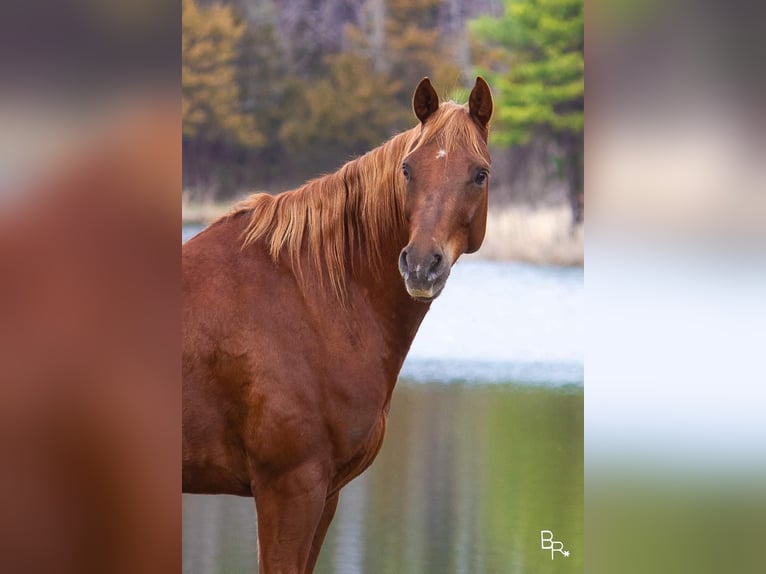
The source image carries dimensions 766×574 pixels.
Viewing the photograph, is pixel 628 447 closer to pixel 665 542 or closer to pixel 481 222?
pixel 665 542

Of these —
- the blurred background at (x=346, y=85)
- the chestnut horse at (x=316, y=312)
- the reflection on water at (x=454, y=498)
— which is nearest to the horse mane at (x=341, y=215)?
the chestnut horse at (x=316, y=312)

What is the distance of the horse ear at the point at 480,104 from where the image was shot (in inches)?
83.5

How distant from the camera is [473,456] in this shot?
4.20 meters

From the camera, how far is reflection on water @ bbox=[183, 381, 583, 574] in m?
3.47

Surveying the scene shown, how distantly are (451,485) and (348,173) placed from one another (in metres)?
2.20

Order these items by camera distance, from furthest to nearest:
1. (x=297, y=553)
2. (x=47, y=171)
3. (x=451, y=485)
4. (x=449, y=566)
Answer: (x=451, y=485) → (x=449, y=566) → (x=297, y=553) → (x=47, y=171)

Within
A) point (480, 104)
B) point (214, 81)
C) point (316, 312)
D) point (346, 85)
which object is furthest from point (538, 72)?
point (316, 312)

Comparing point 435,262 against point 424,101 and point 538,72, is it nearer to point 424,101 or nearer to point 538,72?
point 424,101

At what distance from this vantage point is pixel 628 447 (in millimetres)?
1101

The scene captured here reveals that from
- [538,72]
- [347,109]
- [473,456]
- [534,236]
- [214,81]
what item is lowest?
[473,456]

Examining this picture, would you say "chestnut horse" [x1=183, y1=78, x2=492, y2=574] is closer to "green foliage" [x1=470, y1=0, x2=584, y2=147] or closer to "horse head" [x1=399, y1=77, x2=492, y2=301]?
"horse head" [x1=399, y1=77, x2=492, y2=301]

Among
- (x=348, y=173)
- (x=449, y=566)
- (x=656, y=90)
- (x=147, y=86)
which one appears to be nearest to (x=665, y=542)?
(x=656, y=90)

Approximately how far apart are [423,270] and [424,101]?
460 mm

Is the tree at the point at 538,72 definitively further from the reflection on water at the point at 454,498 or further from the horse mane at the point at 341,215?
the horse mane at the point at 341,215
